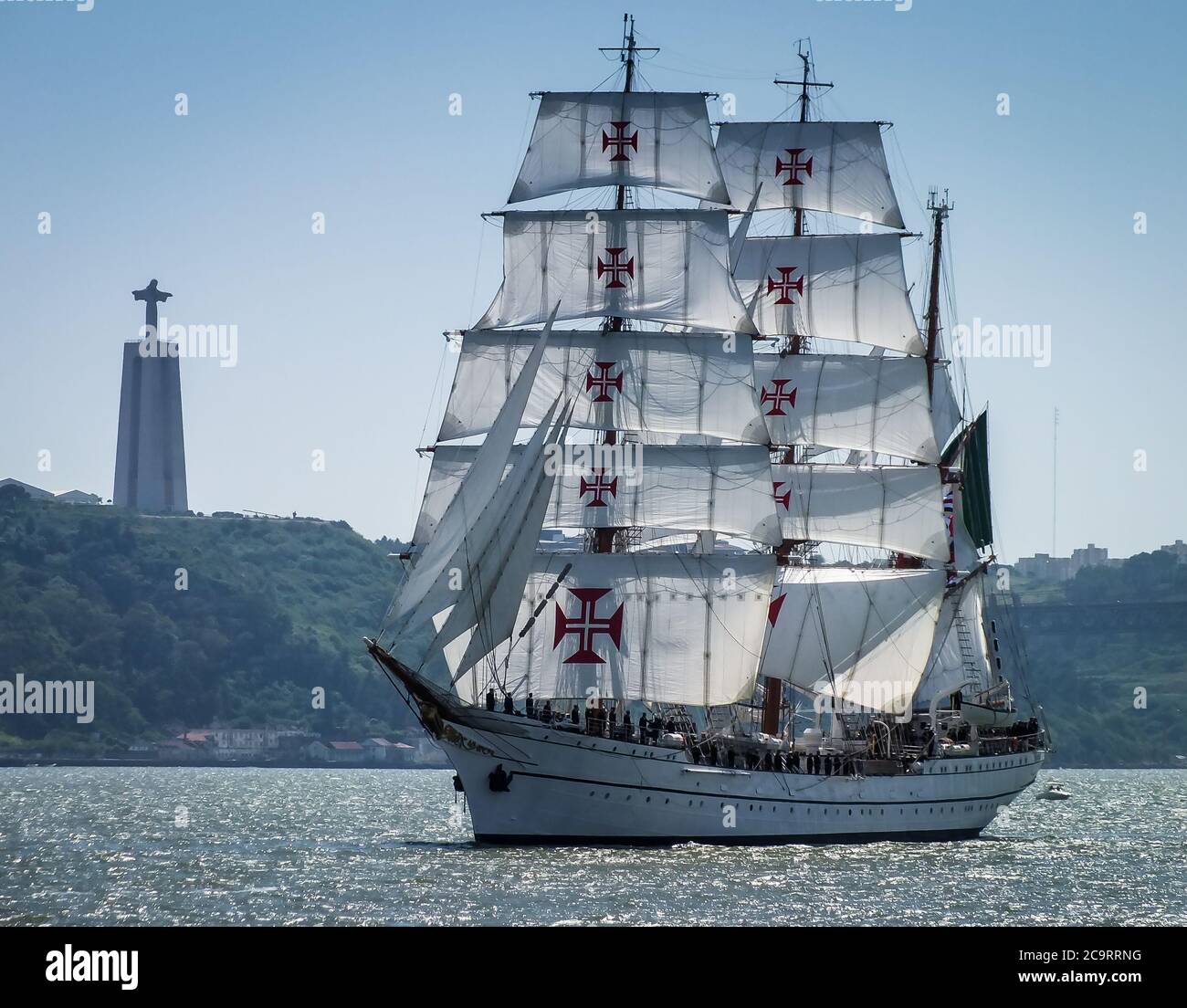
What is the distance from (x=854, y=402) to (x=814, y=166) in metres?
11.6

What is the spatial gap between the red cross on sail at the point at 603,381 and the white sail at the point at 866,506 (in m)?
13.3

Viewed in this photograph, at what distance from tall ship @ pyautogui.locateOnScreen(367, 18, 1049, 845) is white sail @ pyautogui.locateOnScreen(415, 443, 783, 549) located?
0.33ft

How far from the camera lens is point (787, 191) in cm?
8344

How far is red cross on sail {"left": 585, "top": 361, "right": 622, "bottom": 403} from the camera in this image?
69.2 meters

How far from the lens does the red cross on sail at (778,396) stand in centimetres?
8038

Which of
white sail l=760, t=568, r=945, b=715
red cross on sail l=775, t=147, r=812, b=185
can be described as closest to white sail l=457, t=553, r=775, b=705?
white sail l=760, t=568, r=945, b=715

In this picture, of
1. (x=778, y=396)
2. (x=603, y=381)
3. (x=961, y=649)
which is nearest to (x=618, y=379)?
(x=603, y=381)

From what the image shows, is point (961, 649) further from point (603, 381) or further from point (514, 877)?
point (514, 877)

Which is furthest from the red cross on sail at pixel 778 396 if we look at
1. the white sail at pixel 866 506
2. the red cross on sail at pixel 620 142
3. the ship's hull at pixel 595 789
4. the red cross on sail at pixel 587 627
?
the ship's hull at pixel 595 789

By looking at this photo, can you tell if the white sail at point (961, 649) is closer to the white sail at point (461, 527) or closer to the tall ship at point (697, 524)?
the tall ship at point (697, 524)

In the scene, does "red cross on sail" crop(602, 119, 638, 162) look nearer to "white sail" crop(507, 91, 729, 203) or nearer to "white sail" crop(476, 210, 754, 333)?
"white sail" crop(507, 91, 729, 203)

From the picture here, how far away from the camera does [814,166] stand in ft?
274

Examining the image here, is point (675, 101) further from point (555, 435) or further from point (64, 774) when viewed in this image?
point (64, 774)
